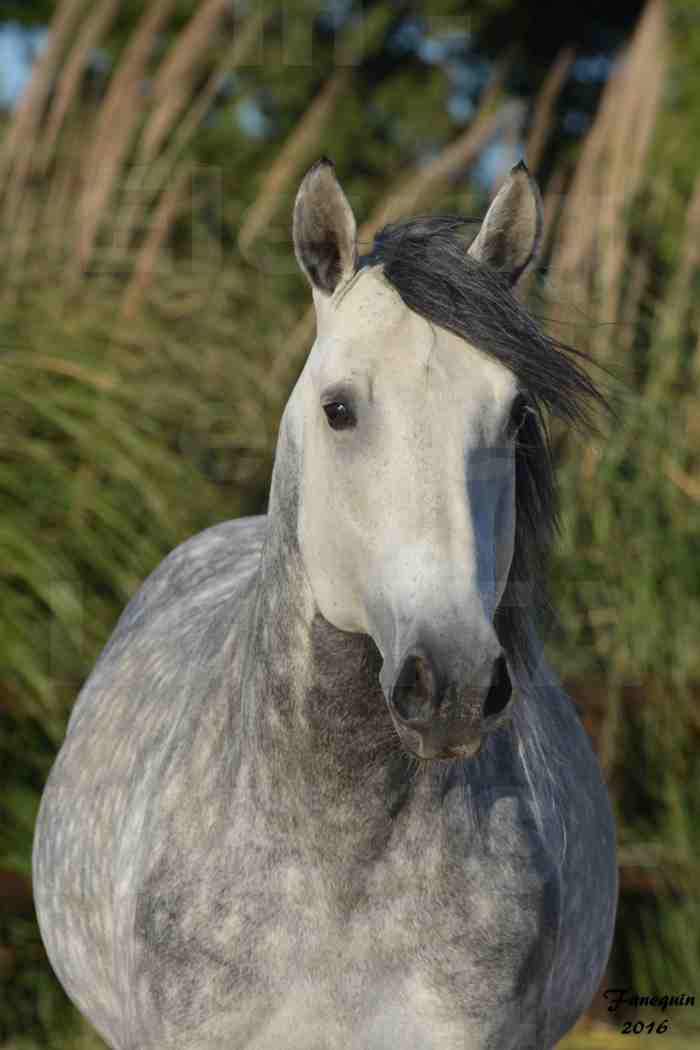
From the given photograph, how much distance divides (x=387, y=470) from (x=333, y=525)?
14 centimetres

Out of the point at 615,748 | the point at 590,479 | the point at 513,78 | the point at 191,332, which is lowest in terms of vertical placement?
the point at 615,748

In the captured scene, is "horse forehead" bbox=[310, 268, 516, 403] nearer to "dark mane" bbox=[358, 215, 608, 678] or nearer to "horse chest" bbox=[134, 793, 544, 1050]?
"dark mane" bbox=[358, 215, 608, 678]

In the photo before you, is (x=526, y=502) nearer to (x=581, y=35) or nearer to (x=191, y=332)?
(x=191, y=332)

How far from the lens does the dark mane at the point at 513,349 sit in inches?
90.2

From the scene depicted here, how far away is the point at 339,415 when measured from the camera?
2.28 meters

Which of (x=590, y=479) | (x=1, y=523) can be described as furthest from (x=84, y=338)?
(x=590, y=479)

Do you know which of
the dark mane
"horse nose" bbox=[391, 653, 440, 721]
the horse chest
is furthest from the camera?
the horse chest

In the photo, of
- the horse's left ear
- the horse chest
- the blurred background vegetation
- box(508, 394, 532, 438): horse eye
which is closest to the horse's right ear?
the horse's left ear

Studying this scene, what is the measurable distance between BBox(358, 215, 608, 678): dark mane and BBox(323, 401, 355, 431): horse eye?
17cm

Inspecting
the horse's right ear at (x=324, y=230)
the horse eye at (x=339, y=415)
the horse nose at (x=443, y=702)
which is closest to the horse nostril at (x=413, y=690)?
the horse nose at (x=443, y=702)

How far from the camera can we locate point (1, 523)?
4.91 meters

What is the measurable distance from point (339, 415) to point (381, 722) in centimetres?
47

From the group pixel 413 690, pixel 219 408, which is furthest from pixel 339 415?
pixel 219 408

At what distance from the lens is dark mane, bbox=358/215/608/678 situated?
→ 2.29 m
